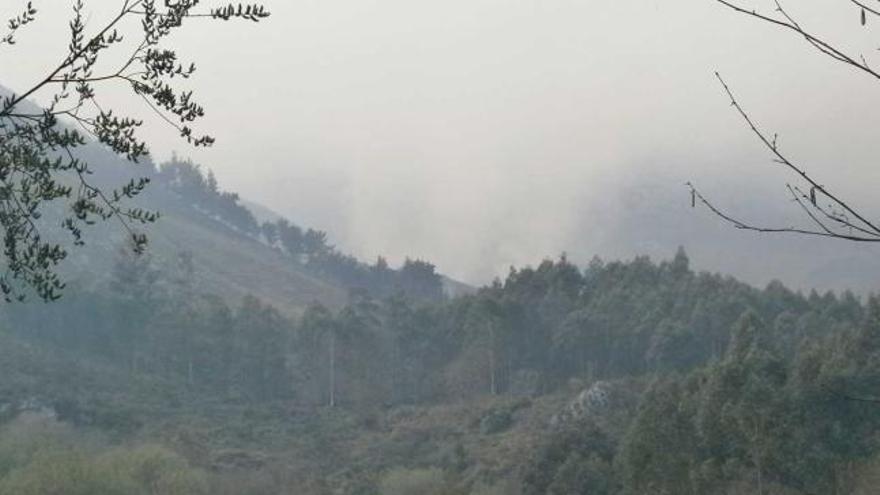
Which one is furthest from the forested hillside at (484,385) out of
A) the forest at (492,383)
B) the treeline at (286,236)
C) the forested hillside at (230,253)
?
the treeline at (286,236)

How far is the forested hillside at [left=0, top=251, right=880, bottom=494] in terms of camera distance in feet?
131

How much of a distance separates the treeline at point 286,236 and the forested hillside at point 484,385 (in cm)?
4354

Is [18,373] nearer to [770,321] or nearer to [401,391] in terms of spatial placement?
[401,391]

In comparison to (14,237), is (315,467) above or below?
below

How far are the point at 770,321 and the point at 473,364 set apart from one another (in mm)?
20041

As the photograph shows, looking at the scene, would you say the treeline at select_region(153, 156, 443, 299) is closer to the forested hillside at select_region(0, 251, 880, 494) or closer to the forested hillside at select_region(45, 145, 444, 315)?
the forested hillside at select_region(45, 145, 444, 315)

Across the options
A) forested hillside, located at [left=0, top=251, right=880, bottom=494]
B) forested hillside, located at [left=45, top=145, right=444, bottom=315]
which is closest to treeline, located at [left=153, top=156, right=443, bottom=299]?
forested hillside, located at [left=45, top=145, right=444, bottom=315]

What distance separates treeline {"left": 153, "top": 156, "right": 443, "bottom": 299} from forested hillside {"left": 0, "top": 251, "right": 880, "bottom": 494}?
43.5 metres

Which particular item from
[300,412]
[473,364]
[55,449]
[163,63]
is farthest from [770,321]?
[163,63]

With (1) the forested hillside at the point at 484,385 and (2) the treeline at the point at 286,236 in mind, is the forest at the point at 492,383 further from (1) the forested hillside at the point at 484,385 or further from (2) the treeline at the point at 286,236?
(2) the treeline at the point at 286,236

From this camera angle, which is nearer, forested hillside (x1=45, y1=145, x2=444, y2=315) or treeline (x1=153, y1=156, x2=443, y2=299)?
forested hillside (x1=45, y1=145, x2=444, y2=315)

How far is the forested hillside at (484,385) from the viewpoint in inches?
1576

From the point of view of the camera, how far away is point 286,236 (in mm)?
154375

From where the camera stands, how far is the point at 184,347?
282 ft
